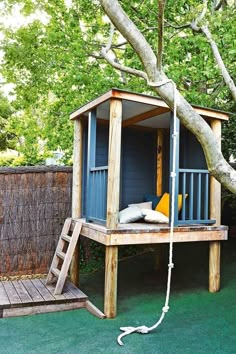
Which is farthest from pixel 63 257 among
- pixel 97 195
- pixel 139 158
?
pixel 139 158

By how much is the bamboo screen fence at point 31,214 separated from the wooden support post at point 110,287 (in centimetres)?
194

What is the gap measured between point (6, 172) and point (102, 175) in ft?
5.47

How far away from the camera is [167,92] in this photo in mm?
2326

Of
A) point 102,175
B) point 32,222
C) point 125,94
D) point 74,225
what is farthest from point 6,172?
point 125,94

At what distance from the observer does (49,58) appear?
7.74 m

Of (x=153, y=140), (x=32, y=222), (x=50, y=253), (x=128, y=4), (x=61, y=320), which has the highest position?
(x=128, y=4)

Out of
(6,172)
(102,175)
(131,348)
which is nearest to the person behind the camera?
(131,348)

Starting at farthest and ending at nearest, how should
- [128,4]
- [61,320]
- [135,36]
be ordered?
1. [128,4]
2. [61,320]
3. [135,36]

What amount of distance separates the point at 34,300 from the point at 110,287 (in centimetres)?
89

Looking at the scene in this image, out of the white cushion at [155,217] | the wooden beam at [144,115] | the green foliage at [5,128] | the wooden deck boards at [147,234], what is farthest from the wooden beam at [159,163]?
the green foliage at [5,128]

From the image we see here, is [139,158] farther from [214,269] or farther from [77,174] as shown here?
A: [214,269]

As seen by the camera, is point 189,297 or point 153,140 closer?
point 189,297

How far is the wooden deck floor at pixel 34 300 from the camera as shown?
399 centimetres

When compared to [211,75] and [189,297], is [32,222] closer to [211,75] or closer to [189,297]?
[189,297]
